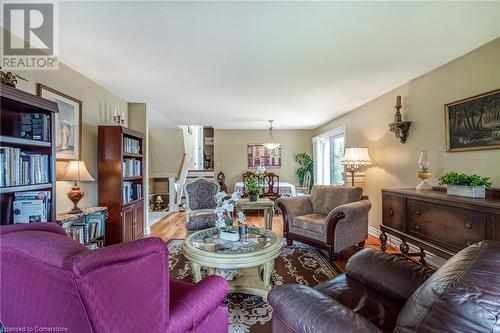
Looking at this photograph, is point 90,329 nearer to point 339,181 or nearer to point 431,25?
point 431,25

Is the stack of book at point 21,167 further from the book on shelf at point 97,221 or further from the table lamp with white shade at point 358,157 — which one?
the table lamp with white shade at point 358,157

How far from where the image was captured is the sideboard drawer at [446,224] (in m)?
1.69

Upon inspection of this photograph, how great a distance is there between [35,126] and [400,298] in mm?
2728

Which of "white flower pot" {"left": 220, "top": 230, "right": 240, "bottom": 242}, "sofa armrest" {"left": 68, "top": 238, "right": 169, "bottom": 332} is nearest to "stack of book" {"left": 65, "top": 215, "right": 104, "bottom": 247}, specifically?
"white flower pot" {"left": 220, "top": 230, "right": 240, "bottom": 242}

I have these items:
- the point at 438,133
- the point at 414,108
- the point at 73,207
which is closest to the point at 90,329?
the point at 73,207

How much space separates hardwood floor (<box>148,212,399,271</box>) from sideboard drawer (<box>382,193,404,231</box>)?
76cm

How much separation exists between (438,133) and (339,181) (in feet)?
10.4

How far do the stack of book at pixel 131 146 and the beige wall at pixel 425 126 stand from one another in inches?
154

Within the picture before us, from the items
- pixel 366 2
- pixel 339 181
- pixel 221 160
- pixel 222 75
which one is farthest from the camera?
pixel 221 160

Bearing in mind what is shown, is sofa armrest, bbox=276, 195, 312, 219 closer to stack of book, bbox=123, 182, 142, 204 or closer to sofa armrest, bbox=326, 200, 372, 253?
sofa armrest, bbox=326, 200, 372, 253

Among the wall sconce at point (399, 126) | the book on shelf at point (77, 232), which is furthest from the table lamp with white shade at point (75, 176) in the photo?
the wall sconce at point (399, 126)

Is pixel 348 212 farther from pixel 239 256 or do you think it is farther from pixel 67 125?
pixel 67 125

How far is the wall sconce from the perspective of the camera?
3.28m

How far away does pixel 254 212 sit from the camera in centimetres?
625
